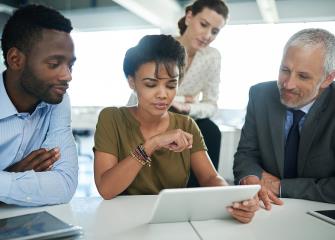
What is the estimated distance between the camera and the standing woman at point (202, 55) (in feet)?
7.52

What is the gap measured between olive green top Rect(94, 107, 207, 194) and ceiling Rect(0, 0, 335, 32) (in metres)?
3.74

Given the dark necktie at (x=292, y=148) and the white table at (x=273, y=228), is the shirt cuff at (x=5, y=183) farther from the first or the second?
the dark necktie at (x=292, y=148)

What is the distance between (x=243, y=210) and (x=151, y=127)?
686 mm

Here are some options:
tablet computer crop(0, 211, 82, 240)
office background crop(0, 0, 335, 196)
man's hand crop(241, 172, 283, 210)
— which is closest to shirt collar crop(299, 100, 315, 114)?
man's hand crop(241, 172, 283, 210)

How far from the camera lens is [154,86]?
5.10ft

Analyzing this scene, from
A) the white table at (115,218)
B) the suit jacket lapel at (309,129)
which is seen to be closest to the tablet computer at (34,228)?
the white table at (115,218)

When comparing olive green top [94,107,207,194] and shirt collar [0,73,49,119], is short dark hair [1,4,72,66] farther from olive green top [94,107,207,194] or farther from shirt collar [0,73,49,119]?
olive green top [94,107,207,194]

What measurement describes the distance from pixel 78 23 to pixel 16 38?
4.79 metres

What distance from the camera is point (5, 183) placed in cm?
119

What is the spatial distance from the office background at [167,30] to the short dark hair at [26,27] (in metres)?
2.23

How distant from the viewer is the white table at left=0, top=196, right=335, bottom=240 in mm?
961

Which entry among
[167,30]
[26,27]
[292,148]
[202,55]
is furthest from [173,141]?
[167,30]

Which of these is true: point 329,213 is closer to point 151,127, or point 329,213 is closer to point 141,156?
point 141,156

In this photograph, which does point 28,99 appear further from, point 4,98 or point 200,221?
point 200,221
